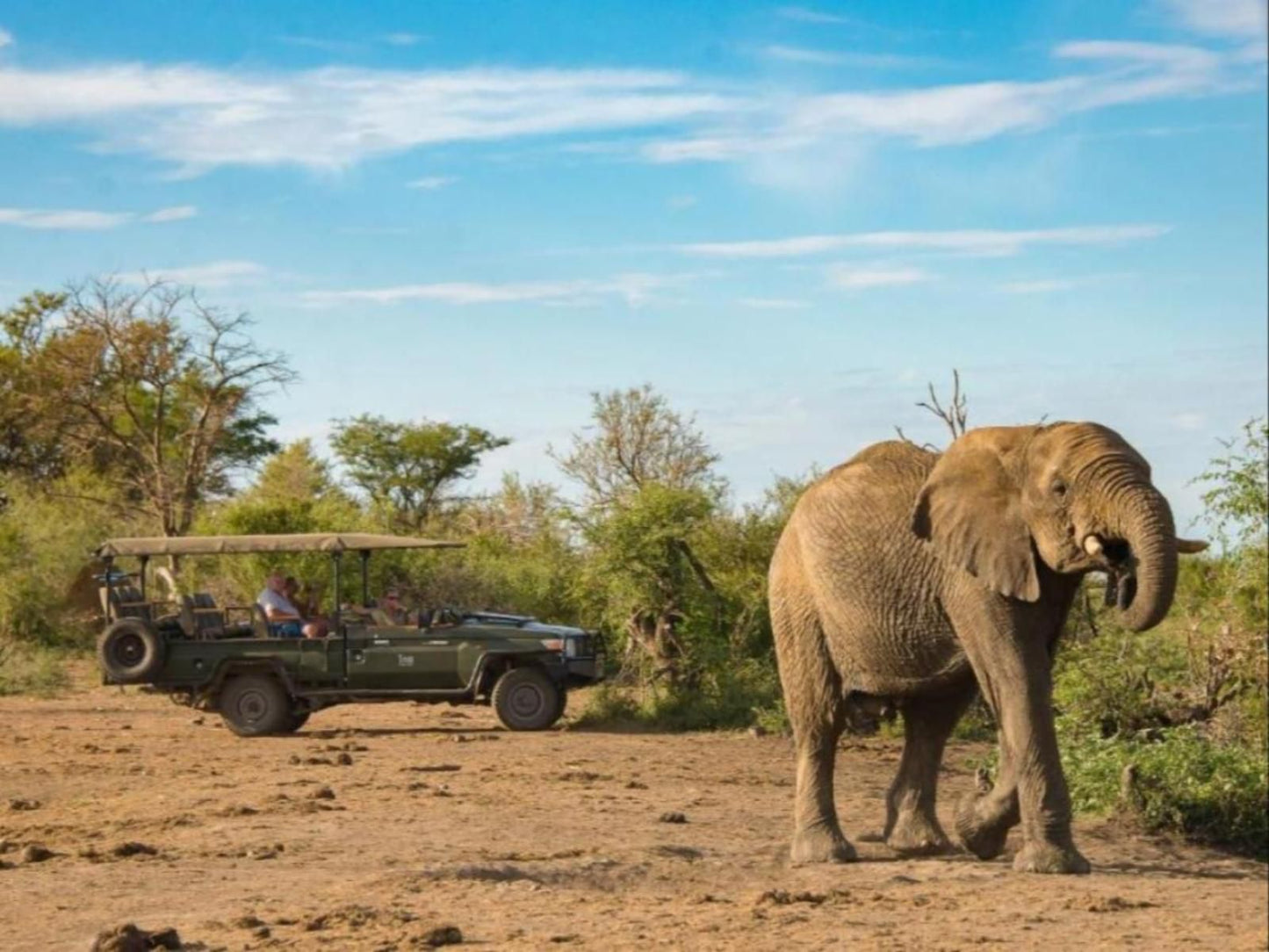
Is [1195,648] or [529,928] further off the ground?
[1195,648]

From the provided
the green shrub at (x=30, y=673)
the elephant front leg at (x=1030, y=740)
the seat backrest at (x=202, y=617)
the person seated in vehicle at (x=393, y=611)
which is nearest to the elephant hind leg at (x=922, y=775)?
the elephant front leg at (x=1030, y=740)

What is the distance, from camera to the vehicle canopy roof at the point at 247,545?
66.4 ft

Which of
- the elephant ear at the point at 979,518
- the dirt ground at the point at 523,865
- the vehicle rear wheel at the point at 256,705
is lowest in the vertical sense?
the dirt ground at the point at 523,865

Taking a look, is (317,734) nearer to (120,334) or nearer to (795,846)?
(795,846)

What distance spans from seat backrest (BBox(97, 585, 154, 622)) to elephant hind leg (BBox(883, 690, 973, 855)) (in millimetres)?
10185

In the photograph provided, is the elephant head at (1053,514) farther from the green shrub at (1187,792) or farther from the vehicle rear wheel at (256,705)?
the vehicle rear wheel at (256,705)

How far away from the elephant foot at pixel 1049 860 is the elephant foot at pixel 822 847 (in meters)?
1.14

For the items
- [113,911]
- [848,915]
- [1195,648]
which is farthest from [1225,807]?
[113,911]

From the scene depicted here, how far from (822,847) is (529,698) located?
8.81 meters

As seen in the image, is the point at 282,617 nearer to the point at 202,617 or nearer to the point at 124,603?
the point at 202,617

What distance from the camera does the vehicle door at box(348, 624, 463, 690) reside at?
65.0 feet

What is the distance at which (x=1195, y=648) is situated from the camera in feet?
54.8

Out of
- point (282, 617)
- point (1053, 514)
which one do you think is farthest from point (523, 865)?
point (282, 617)

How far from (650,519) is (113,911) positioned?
11957mm
